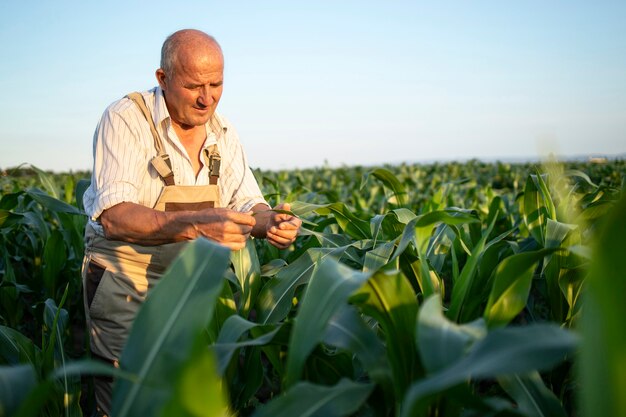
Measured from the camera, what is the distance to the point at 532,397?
3.74ft

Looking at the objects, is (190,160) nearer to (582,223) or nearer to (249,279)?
(249,279)

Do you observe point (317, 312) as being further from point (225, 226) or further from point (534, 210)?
point (534, 210)

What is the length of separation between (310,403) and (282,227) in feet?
3.20

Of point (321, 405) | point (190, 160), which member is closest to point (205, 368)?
point (321, 405)

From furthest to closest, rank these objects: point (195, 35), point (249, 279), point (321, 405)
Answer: point (195, 35) < point (249, 279) < point (321, 405)

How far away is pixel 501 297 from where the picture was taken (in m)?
1.11

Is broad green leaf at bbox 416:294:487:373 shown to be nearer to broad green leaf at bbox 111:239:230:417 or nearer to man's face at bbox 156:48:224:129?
broad green leaf at bbox 111:239:230:417

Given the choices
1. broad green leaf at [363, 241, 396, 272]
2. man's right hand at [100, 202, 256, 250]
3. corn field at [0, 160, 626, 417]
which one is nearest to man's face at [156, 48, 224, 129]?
man's right hand at [100, 202, 256, 250]

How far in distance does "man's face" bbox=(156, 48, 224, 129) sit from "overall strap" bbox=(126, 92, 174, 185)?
0.31 ft

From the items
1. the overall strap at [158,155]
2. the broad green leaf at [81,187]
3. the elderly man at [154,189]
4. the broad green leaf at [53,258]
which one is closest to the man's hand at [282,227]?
the elderly man at [154,189]

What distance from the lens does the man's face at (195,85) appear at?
1.88 metres

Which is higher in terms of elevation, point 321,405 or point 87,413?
point 321,405

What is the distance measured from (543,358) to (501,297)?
398 mm

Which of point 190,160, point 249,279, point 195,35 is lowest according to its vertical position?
point 249,279
